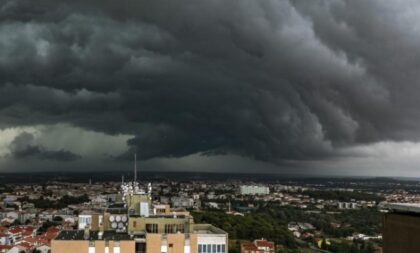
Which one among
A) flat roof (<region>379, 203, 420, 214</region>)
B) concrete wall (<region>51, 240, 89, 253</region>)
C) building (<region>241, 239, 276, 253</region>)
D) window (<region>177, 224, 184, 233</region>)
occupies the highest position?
flat roof (<region>379, 203, 420, 214</region>)

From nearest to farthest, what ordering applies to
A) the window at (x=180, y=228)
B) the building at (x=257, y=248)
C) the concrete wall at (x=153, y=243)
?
the concrete wall at (x=153, y=243) < the window at (x=180, y=228) < the building at (x=257, y=248)

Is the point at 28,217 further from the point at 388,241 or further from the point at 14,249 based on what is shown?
the point at 388,241

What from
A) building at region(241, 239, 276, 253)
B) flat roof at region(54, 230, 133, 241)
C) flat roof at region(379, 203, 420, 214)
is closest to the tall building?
flat roof at region(54, 230, 133, 241)

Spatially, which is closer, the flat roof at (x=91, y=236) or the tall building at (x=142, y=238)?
the tall building at (x=142, y=238)

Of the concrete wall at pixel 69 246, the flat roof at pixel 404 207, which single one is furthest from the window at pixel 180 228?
the flat roof at pixel 404 207

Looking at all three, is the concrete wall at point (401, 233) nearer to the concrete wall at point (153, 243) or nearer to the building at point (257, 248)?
the concrete wall at point (153, 243)

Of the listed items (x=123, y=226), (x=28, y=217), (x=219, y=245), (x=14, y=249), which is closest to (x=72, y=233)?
(x=123, y=226)

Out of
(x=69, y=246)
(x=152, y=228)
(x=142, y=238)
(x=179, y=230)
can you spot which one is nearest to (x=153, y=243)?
(x=142, y=238)

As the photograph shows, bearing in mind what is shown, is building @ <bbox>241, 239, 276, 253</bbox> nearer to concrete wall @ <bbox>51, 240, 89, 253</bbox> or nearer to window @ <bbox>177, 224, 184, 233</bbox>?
window @ <bbox>177, 224, 184, 233</bbox>
